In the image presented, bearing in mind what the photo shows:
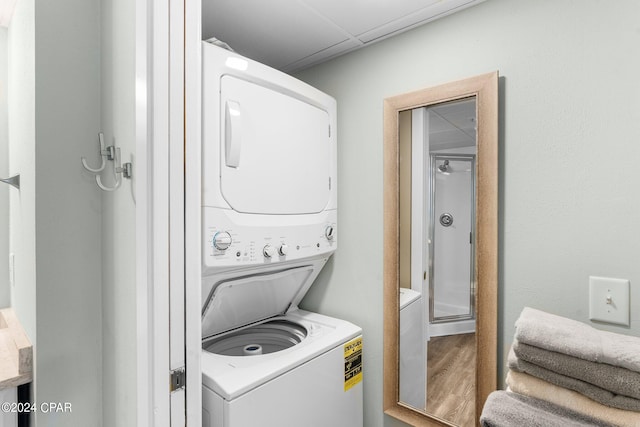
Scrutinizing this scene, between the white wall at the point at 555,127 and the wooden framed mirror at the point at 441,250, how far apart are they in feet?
0.22

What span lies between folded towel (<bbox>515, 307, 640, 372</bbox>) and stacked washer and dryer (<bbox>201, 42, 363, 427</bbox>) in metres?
0.91

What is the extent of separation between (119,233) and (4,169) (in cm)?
135

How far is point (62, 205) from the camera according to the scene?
1281mm

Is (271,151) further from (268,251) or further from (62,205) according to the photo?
(62,205)

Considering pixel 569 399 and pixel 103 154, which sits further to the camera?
pixel 103 154

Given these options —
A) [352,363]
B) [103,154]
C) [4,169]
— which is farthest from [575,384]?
[4,169]

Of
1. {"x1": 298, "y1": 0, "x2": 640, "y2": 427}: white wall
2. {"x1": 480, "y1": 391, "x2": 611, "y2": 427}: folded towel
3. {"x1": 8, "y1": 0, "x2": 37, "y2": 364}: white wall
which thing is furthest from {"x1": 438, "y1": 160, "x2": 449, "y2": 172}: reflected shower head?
{"x1": 8, "y1": 0, "x2": 37, "y2": 364}: white wall

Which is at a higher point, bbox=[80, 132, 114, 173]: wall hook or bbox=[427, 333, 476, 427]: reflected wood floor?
bbox=[80, 132, 114, 173]: wall hook

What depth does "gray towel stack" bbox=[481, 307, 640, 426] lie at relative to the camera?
86 centimetres

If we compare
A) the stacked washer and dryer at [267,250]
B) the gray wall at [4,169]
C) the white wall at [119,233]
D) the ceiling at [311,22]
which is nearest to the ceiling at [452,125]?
the ceiling at [311,22]

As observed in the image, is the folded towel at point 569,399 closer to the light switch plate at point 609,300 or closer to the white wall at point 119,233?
the light switch plate at point 609,300

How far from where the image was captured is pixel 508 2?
140 centimetres

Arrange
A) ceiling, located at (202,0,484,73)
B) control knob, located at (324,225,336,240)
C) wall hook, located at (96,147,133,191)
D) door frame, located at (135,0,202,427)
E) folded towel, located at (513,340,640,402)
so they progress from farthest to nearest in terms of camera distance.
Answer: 1. control knob, located at (324,225,336,240)
2. ceiling, located at (202,0,484,73)
3. wall hook, located at (96,147,133,191)
4. door frame, located at (135,0,202,427)
5. folded towel, located at (513,340,640,402)

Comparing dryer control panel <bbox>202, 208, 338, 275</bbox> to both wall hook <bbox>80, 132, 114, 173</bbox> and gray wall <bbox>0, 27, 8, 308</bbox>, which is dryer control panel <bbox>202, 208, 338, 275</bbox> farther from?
gray wall <bbox>0, 27, 8, 308</bbox>
